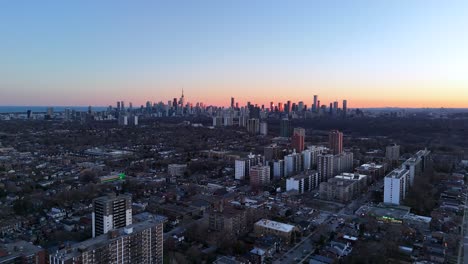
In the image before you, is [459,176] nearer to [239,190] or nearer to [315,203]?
[315,203]

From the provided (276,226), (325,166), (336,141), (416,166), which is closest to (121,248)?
(276,226)

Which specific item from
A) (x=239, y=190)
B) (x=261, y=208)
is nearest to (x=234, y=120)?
(x=239, y=190)

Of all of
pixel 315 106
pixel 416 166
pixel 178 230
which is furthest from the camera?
pixel 315 106

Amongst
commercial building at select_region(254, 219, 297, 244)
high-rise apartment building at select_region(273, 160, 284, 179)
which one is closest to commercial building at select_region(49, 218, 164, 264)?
commercial building at select_region(254, 219, 297, 244)

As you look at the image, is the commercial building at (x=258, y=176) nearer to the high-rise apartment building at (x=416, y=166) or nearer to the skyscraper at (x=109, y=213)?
the high-rise apartment building at (x=416, y=166)

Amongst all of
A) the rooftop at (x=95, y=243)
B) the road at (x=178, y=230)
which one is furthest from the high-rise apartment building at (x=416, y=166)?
the rooftop at (x=95, y=243)

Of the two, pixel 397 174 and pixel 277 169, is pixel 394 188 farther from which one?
pixel 277 169
